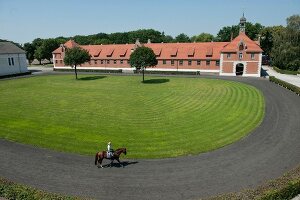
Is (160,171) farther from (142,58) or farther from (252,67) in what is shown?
(252,67)

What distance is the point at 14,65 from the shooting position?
87.9 m

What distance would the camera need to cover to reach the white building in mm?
84125

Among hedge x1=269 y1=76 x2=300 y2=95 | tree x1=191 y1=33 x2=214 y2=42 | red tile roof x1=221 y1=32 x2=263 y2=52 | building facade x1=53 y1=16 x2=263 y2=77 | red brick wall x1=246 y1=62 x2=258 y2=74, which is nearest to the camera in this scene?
hedge x1=269 y1=76 x2=300 y2=95

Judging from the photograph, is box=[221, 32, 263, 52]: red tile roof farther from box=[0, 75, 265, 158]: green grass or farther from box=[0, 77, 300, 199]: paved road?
box=[0, 77, 300, 199]: paved road

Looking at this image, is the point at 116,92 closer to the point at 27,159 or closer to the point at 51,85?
the point at 51,85

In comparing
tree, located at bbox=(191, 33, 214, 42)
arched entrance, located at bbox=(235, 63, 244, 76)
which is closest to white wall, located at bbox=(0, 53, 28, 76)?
arched entrance, located at bbox=(235, 63, 244, 76)

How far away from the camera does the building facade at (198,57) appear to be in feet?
233

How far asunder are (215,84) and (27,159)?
4399cm

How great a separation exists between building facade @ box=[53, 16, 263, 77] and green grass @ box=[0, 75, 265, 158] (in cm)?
1737

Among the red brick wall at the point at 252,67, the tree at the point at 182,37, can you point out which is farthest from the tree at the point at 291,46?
the tree at the point at 182,37

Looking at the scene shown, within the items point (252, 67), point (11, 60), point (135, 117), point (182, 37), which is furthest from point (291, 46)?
point (182, 37)

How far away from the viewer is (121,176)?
20781 millimetres

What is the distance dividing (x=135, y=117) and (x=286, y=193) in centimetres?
2198

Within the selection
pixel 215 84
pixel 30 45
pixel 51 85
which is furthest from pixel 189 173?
pixel 30 45
